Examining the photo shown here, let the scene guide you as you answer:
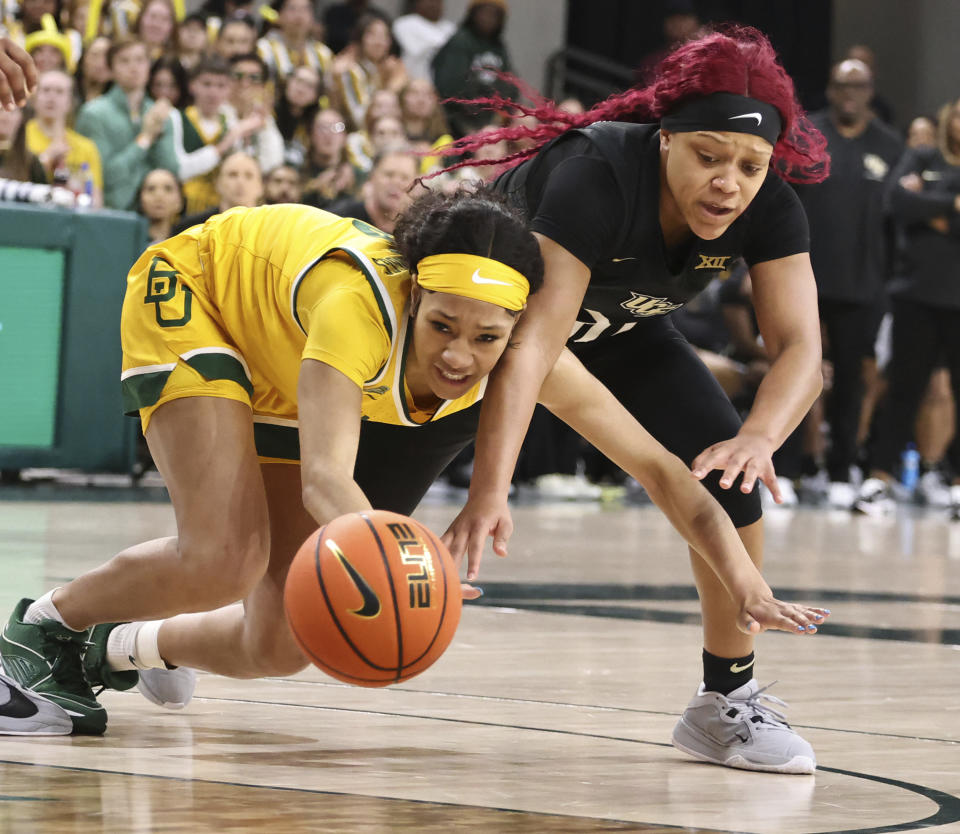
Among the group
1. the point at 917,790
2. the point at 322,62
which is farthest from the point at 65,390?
the point at 917,790

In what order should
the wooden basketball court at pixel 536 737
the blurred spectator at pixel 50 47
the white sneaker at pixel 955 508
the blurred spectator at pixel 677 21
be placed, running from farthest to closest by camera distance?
the blurred spectator at pixel 677 21 → the white sneaker at pixel 955 508 → the blurred spectator at pixel 50 47 → the wooden basketball court at pixel 536 737

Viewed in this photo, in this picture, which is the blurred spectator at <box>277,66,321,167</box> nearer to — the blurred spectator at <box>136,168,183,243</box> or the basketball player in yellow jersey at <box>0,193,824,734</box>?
the blurred spectator at <box>136,168,183,243</box>

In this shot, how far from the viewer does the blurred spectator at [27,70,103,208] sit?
10430mm

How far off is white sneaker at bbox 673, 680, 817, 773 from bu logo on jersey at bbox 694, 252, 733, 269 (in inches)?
38.8

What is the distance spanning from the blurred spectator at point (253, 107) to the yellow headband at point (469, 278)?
8.40 meters

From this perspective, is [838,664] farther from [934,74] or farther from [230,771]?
[934,74]

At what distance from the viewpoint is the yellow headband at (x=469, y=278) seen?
Result: 130 inches

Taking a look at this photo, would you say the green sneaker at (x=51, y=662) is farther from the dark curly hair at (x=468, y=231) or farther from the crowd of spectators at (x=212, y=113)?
the crowd of spectators at (x=212, y=113)

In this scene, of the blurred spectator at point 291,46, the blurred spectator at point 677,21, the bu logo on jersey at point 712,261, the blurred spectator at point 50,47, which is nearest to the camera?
the bu logo on jersey at point 712,261

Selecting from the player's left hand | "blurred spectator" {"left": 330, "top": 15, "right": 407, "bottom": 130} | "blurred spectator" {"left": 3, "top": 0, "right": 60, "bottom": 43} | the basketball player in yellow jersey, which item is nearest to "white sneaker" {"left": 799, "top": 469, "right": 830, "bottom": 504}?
"blurred spectator" {"left": 330, "top": 15, "right": 407, "bottom": 130}

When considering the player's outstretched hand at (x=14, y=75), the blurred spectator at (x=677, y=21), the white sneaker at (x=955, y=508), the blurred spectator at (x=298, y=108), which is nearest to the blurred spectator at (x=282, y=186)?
the blurred spectator at (x=298, y=108)

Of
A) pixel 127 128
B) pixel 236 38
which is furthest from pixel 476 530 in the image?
pixel 236 38

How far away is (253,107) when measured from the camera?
37.7ft

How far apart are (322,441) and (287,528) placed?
2.74 feet
